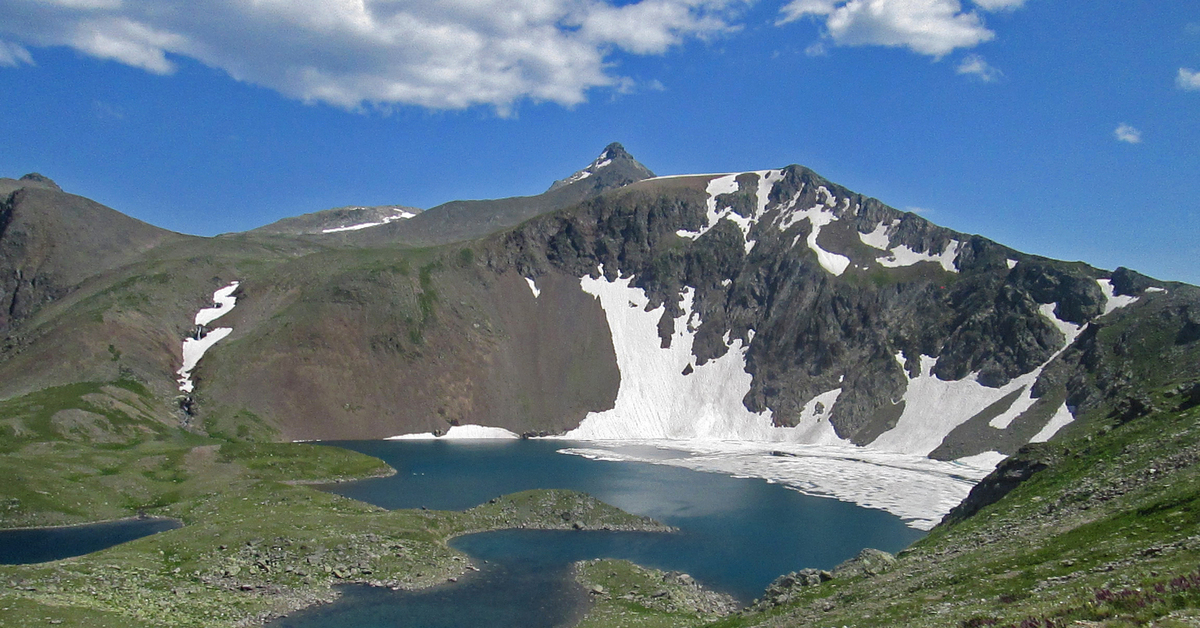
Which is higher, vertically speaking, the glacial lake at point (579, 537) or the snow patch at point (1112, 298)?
the snow patch at point (1112, 298)

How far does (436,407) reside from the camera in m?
183

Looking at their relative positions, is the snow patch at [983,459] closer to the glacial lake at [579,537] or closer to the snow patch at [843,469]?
the snow patch at [843,469]

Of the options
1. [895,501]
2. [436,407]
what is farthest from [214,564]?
[436,407]

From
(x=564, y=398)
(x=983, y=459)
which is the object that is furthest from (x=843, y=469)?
(x=564, y=398)

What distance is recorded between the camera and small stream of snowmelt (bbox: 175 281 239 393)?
16138 centimetres

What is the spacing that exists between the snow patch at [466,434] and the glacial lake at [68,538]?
96572 millimetres

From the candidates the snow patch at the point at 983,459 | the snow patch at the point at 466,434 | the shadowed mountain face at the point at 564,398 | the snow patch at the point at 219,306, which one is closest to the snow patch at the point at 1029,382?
the shadowed mountain face at the point at 564,398

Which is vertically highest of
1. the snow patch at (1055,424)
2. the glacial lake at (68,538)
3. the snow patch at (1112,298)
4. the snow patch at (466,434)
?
the snow patch at (1112,298)

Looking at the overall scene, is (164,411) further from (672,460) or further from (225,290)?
(672,460)

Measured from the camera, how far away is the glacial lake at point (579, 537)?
50781 millimetres

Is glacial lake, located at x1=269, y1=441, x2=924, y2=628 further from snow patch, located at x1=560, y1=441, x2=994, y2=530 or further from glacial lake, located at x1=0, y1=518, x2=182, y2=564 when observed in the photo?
glacial lake, located at x1=0, y1=518, x2=182, y2=564

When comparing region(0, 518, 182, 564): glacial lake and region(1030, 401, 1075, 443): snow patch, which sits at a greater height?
region(1030, 401, 1075, 443): snow patch

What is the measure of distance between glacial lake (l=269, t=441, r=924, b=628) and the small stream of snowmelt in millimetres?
48482

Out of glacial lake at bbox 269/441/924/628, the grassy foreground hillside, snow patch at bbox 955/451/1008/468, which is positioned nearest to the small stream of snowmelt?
the grassy foreground hillside
